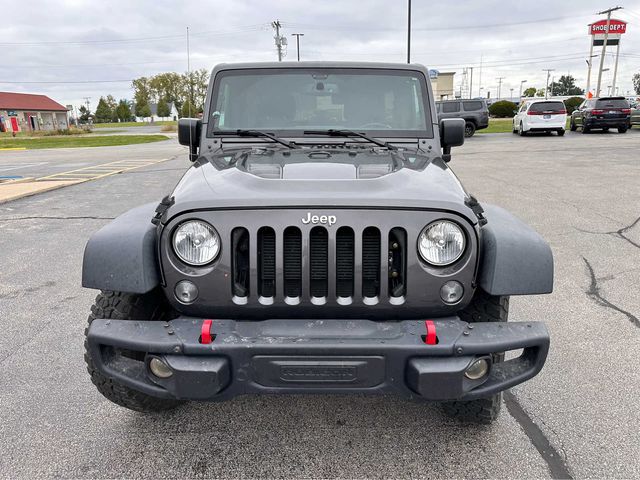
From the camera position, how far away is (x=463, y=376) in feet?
6.50

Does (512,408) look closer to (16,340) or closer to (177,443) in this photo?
(177,443)

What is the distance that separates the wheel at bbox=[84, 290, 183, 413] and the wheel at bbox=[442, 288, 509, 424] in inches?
56.3

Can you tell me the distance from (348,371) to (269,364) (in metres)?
0.30

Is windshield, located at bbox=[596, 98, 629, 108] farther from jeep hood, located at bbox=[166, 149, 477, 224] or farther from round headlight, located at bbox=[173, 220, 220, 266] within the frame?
round headlight, located at bbox=[173, 220, 220, 266]

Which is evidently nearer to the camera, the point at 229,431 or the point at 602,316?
the point at 229,431

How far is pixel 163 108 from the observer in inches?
3223

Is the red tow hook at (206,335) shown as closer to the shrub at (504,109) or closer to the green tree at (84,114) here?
the shrub at (504,109)

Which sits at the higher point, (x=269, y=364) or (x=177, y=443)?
(x=269, y=364)

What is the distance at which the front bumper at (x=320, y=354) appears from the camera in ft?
6.39

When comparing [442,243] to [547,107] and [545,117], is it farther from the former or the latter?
[547,107]

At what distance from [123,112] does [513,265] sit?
11025cm

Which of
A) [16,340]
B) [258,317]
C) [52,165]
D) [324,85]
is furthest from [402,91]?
[52,165]

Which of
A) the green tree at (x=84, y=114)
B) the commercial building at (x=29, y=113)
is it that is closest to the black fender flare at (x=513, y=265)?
the commercial building at (x=29, y=113)

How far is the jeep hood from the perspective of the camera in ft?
6.90
